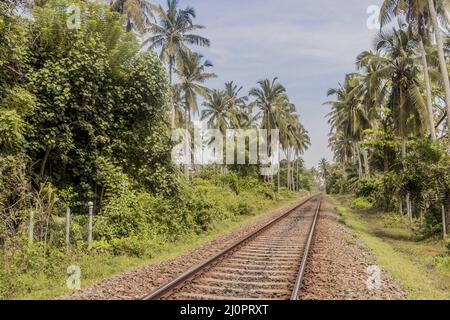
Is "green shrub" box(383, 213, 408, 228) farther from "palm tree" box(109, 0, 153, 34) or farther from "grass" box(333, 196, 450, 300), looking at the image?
"palm tree" box(109, 0, 153, 34)

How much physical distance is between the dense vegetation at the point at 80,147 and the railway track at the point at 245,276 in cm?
277

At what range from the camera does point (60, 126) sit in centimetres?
1212

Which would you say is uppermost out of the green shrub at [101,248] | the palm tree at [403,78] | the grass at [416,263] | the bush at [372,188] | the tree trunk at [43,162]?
the palm tree at [403,78]

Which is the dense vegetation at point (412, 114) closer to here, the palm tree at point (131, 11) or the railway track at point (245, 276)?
the railway track at point (245, 276)

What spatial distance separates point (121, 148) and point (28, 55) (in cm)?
413

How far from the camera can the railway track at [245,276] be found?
6.96m

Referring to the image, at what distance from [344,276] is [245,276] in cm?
207

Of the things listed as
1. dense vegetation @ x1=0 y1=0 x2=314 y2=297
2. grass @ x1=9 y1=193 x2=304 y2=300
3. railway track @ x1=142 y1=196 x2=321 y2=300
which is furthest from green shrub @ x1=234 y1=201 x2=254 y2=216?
railway track @ x1=142 y1=196 x2=321 y2=300

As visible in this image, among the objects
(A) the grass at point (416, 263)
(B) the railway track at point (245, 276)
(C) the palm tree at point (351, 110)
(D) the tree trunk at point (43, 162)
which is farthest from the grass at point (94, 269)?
(C) the palm tree at point (351, 110)

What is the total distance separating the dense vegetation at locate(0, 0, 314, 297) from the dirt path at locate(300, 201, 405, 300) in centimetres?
504

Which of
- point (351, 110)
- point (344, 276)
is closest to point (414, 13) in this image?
point (344, 276)

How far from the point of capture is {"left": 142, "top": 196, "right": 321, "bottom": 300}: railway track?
6.96m

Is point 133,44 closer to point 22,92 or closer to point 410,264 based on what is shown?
point 22,92
